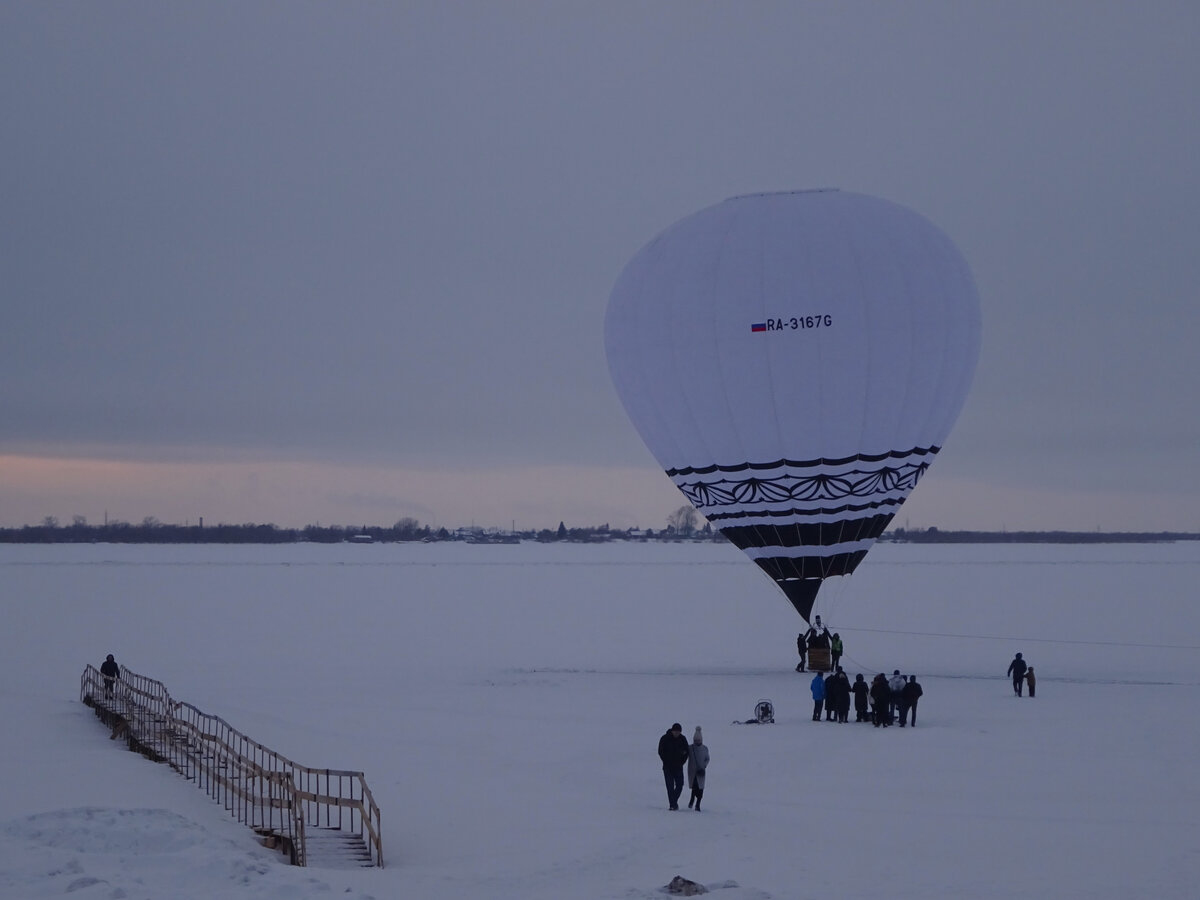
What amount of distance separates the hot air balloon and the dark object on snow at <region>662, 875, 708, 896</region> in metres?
19.7

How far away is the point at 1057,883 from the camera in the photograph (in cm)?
→ 1280

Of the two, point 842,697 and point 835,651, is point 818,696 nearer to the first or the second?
point 842,697

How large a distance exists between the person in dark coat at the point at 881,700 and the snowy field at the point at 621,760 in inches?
10.5

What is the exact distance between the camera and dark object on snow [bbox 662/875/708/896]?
1208 centimetres

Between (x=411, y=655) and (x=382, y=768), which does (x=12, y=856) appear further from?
(x=411, y=655)

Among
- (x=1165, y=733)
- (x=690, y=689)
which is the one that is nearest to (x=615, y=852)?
(x=1165, y=733)

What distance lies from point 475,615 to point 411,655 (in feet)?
53.4

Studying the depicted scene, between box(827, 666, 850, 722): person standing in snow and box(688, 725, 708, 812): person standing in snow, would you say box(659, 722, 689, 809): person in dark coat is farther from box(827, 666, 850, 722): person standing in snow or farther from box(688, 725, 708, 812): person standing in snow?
box(827, 666, 850, 722): person standing in snow

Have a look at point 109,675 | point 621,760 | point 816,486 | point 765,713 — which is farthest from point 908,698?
point 109,675

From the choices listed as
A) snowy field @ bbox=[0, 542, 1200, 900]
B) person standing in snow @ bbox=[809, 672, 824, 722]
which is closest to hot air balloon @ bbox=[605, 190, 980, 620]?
snowy field @ bbox=[0, 542, 1200, 900]

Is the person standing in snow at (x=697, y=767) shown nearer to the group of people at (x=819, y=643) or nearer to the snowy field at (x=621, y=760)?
the snowy field at (x=621, y=760)

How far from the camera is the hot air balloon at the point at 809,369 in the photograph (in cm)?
3161

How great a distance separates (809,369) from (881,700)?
32.6ft

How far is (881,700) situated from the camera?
23516 millimetres
